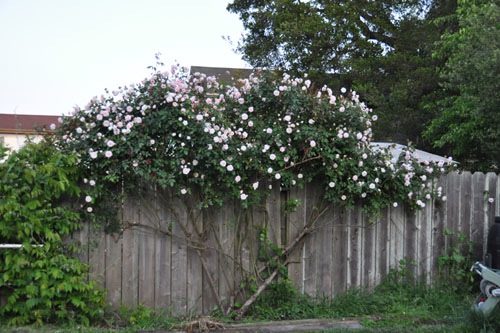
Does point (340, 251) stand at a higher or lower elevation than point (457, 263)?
higher

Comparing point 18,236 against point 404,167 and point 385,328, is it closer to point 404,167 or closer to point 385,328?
point 385,328

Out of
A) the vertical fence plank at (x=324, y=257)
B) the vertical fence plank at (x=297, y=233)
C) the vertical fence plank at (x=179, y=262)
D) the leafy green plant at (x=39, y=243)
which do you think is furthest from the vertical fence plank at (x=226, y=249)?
the leafy green plant at (x=39, y=243)

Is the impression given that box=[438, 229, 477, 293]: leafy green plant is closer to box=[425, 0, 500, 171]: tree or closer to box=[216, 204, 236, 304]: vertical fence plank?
box=[216, 204, 236, 304]: vertical fence plank

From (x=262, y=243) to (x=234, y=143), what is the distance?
1.27 metres

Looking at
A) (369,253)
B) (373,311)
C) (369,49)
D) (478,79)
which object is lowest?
(373,311)

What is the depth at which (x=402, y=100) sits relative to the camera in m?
15.9

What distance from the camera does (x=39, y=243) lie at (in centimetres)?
458

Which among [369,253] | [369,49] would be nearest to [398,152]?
[369,253]

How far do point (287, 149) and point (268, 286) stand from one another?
163cm

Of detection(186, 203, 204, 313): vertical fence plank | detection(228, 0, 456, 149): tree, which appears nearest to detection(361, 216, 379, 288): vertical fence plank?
detection(186, 203, 204, 313): vertical fence plank

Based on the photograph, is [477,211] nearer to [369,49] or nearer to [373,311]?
Answer: [373,311]

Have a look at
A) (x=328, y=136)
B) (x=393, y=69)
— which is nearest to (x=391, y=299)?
(x=328, y=136)

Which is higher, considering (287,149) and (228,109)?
(228,109)

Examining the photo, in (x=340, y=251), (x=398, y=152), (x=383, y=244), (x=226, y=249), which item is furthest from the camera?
(x=398, y=152)
